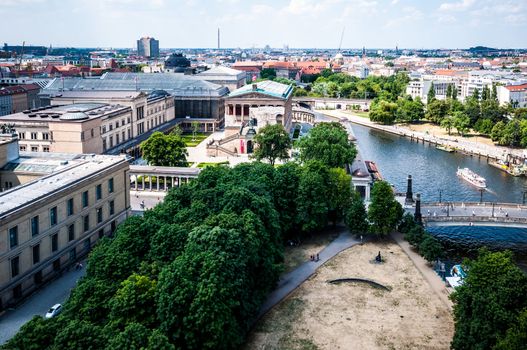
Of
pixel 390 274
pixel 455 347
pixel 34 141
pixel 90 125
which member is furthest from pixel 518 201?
pixel 34 141

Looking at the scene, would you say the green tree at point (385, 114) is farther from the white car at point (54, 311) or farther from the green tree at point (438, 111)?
the white car at point (54, 311)

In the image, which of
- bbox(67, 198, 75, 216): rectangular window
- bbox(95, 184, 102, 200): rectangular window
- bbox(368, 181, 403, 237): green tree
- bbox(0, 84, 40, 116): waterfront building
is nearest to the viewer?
bbox(67, 198, 75, 216): rectangular window

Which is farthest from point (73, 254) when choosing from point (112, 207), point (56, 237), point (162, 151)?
point (162, 151)

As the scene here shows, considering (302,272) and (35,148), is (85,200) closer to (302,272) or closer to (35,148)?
(302,272)

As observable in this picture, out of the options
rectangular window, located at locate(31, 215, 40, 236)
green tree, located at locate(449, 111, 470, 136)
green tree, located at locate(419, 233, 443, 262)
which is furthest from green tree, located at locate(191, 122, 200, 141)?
rectangular window, located at locate(31, 215, 40, 236)

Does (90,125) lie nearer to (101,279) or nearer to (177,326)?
(101,279)

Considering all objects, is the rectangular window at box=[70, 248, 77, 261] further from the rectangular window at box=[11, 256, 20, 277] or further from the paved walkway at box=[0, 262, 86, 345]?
Result: the rectangular window at box=[11, 256, 20, 277]

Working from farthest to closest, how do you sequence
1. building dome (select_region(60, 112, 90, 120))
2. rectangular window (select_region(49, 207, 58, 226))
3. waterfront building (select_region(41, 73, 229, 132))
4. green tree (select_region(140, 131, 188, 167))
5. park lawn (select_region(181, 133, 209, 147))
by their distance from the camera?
1. waterfront building (select_region(41, 73, 229, 132))
2. park lawn (select_region(181, 133, 209, 147))
3. green tree (select_region(140, 131, 188, 167))
4. building dome (select_region(60, 112, 90, 120))
5. rectangular window (select_region(49, 207, 58, 226))
